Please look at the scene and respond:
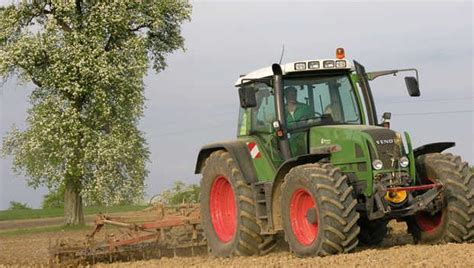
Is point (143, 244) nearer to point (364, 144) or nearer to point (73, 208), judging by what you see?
point (364, 144)

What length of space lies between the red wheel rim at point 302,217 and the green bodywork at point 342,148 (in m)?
0.60

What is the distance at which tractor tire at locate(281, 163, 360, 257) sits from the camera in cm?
983

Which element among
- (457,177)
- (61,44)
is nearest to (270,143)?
(457,177)

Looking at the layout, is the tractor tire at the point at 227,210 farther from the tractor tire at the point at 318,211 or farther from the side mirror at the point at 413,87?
the side mirror at the point at 413,87

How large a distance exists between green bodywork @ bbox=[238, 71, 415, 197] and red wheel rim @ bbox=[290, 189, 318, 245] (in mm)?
599

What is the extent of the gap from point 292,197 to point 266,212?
3.01 ft

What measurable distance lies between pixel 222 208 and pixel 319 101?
2496mm

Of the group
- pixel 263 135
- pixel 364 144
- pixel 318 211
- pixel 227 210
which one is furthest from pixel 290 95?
pixel 227 210

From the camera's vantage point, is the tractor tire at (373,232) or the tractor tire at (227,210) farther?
the tractor tire at (373,232)

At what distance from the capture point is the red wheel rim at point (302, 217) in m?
10.5

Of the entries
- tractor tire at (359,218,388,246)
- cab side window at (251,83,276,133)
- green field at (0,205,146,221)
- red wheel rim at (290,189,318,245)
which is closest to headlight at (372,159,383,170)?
red wheel rim at (290,189,318,245)

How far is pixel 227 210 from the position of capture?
1265 centimetres

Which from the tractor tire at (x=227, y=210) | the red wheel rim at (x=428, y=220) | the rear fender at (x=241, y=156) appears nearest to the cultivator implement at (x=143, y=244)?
the tractor tire at (x=227, y=210)

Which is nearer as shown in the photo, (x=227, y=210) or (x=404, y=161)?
(x=404, y=161)
